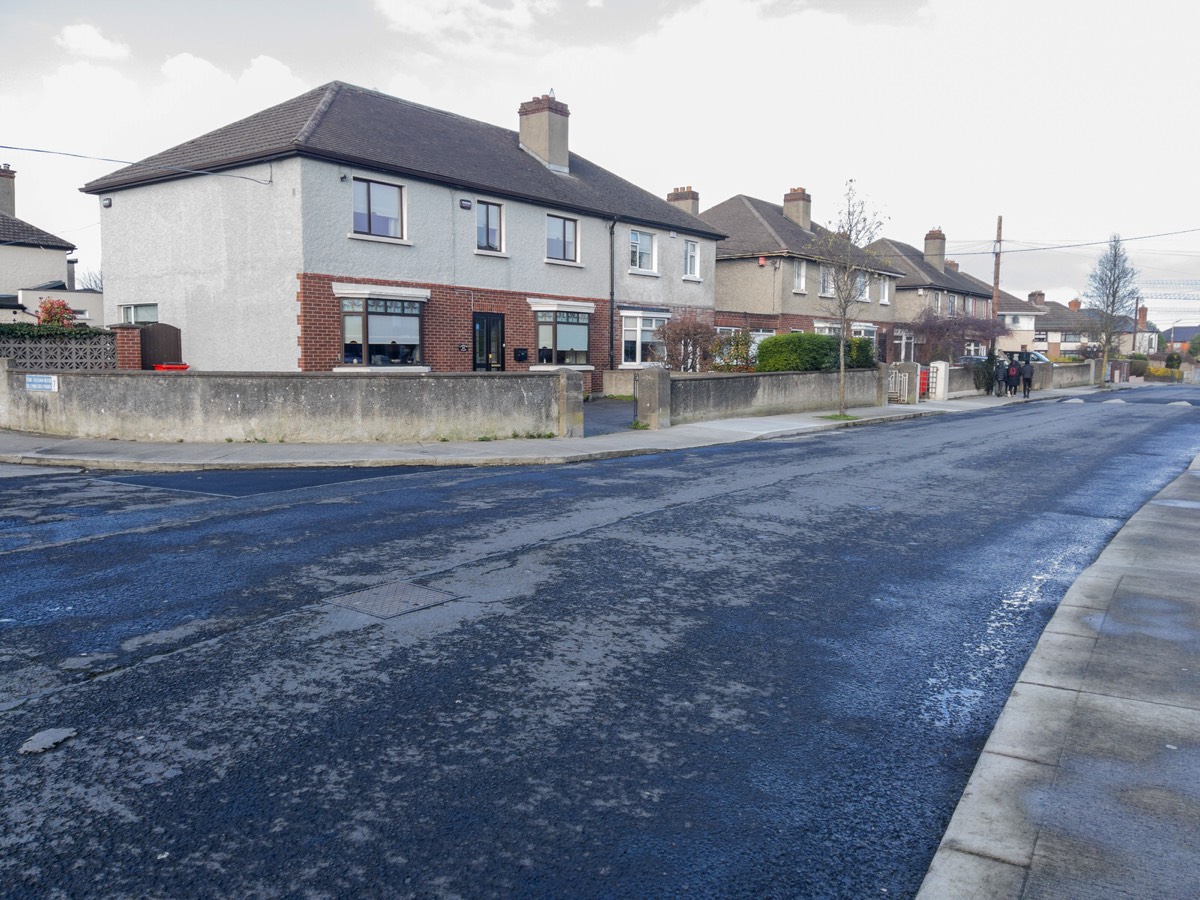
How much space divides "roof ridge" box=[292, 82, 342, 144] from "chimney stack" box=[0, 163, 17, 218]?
2242 cm

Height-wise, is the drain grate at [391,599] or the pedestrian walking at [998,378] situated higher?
the pedestrian walking at [998,378]

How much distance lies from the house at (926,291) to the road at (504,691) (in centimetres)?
4770

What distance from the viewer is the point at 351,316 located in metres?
22.9

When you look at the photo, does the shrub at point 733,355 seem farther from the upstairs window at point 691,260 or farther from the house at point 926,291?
the house at point 926,291

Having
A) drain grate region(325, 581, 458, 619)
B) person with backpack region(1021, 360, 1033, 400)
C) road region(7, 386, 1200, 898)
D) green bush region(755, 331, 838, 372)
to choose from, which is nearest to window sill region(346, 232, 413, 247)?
green bush region(755, 331, 838, 372)

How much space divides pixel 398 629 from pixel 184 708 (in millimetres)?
1526

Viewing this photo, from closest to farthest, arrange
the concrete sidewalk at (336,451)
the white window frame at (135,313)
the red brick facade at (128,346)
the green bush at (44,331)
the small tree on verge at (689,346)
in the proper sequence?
the concrete sidewalk at (336,451)
the green bush at (44,331)
the red brick facade at (128,346)
the white window frame at (135,313)
the small tree on verge at (689,346)

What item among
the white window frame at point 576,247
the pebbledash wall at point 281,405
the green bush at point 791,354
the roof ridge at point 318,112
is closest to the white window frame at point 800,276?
the green bush at point 791,354

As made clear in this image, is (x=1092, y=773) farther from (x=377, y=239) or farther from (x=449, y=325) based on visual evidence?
(x=449, y=325)

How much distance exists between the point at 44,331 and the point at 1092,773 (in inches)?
929

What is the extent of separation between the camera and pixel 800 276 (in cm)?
4250

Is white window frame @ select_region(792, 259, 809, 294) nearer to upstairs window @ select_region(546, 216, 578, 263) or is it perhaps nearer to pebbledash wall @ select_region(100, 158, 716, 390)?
pebbledash wall @ select_region(100, 158, 716, 390)

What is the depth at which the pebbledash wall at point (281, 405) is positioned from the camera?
16812 mm

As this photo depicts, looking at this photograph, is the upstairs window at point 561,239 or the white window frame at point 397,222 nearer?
the white window frame at point 397,222
